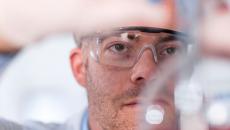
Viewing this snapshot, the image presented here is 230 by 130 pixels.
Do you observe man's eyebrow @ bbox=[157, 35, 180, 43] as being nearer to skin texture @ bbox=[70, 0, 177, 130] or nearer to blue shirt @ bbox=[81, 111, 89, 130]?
skin texture @ bbox=[70, 0, 177, 130]

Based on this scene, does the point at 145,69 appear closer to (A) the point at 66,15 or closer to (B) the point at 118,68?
(B) the point at 118,68

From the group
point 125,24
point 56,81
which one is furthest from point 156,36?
point 56,81

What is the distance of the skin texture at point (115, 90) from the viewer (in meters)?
Answer: 0.66

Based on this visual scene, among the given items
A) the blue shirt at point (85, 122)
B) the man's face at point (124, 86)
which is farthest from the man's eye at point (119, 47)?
the blue shirt at point (85, 122)

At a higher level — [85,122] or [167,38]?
[167,38]

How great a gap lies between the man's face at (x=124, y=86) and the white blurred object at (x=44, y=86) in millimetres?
30

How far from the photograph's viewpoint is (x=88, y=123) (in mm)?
679

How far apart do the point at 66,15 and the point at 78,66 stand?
0.08 m

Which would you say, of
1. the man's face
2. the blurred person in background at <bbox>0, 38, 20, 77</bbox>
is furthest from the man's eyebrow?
the blurred person in background at <bbox>0, 38, 20, 77</bbox>

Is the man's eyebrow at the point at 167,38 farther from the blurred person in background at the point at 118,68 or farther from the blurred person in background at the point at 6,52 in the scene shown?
the blurred person in background at the point at 6,52

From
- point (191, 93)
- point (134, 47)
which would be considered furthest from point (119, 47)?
point (191, 93)

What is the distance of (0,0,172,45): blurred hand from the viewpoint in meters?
0.67

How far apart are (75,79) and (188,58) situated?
177 mm

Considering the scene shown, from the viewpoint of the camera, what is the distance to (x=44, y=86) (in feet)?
2.21
